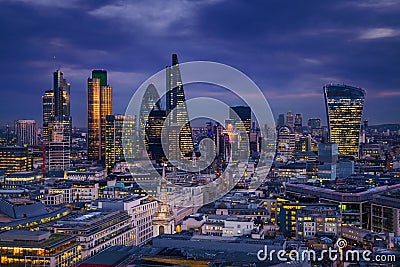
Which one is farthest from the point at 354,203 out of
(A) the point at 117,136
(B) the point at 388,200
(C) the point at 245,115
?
(C) the point at 245,115

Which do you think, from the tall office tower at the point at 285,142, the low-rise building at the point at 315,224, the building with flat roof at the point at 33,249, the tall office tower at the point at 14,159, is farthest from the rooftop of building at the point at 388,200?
the tall office tower at the point at 285,142

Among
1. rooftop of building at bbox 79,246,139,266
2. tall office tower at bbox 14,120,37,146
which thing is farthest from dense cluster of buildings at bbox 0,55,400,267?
tall office tower at bbox 14,120,37,146

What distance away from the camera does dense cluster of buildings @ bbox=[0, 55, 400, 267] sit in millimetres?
12320

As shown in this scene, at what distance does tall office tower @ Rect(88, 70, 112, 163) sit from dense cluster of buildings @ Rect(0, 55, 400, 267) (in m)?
0.28

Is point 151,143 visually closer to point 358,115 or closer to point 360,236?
point 358,115

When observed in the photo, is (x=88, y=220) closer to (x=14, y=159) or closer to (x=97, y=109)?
(x=14, y=159)

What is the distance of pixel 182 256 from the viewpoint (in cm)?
1109

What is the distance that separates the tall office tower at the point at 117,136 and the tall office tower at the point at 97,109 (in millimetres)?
4958

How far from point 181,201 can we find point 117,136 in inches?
1156

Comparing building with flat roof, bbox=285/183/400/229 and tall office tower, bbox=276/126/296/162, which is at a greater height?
tall office tower, bbox=276/126/296/162

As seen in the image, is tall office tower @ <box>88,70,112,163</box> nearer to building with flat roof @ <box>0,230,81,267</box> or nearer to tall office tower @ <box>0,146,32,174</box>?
tall office tower @ <box>0,146,32,174</box>

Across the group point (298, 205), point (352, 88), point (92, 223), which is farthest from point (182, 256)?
point (352, 88)

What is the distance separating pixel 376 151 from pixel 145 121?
24.6 meters

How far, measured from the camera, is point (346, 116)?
53594 mm
